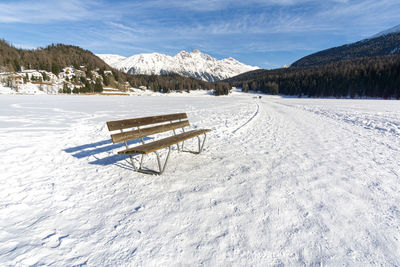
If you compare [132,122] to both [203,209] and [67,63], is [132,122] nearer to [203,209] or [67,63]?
[203,209]

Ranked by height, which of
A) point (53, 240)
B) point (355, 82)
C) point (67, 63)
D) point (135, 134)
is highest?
point (67, 63)

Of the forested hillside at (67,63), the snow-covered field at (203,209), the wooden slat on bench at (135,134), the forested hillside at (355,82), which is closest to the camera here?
the snow-covered field at (203,209)

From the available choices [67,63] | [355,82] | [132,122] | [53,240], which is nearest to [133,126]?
[132,122]

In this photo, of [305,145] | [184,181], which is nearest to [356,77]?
[305,145]

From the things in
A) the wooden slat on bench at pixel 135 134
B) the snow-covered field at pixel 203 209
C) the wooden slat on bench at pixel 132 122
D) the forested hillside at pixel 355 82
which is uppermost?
the forested hillside at pixel 355 82

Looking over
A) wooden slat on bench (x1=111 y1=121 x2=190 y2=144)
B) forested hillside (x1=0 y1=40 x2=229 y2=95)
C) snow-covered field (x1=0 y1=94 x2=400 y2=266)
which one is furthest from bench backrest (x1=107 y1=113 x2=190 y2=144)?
forested hillside (x1=0 y1=40 x2=229 y2=95)

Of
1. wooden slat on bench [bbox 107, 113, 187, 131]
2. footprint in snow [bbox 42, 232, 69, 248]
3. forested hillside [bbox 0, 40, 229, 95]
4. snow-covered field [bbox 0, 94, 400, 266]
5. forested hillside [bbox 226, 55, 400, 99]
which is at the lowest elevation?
footprint in snow [bbox 42, 232, 69, 248]

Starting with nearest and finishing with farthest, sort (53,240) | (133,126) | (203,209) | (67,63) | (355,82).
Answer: (53,240) → (203,209) → (133,126) → (355,82) → (67,63)

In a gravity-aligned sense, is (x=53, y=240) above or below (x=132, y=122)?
below

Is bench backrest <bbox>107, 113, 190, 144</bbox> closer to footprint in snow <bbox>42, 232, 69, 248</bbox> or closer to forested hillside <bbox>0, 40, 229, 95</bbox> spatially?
footprint in snow <bbox>42, 232, 69, 248</bbox>

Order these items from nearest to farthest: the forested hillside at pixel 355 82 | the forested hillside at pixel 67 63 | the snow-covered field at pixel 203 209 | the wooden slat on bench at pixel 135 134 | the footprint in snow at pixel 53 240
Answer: the snow-covered field at pixel 203 209, the footprint in snow at pixel 53 240, the wooden slat on bench at pixel 135 134, the forested hillside at pixel 355 82, the forested hillside at pixel 67 63

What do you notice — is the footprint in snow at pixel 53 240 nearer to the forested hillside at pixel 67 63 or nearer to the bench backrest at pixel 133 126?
the bench backrest at pixel 133 126

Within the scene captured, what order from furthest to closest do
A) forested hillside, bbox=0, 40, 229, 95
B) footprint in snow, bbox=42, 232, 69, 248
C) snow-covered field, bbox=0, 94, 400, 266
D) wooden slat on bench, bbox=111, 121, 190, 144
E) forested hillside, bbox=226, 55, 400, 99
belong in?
1. forested hillside, bbox=0, 40, 229, 95
2. forested hillside, bbox=226, 55, 400, 99
3. wooden slat on bench, bbox=111, 121, 190, 144
4. footprint in snow, bbox=42, 232, 69, 248
5. snow-covered field, bbox=0, 94, 400, 266

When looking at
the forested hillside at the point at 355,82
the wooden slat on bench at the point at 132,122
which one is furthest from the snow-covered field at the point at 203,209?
the forested hillside at the point at 355,82
